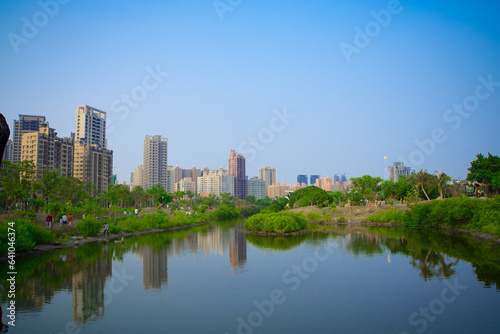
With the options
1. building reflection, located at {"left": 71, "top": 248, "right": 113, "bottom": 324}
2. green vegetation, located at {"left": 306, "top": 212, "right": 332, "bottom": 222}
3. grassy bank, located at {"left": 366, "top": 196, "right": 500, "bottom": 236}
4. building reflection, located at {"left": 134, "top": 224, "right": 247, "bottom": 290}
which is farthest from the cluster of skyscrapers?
grassy bank, located at {"left": 366, "top": 196, "right": 500, "bottom": 236}

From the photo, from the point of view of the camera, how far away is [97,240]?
3284 centimetres

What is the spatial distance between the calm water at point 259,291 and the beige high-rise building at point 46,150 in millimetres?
73408

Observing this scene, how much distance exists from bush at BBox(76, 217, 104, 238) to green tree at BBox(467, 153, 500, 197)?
52.8m

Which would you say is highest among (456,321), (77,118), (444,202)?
(77,118)

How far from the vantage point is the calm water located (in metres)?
12.8

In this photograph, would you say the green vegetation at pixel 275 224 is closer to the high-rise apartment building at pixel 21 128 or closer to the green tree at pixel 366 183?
the green tree at pixel 366 183

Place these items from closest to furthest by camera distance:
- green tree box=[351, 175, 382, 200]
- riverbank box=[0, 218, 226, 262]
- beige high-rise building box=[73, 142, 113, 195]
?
riverbank box=[0, 218, 226, 262] < green tree box=[351, 175, 382, 200] < beige high-rise building box=[73, 142, 113, 195]

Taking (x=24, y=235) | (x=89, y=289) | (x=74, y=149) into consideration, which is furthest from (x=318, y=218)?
(x=74, y=149)

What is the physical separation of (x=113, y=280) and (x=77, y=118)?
12638cm

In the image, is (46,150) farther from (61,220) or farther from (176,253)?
(176,253)

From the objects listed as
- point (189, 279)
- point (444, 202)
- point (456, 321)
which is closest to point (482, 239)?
point (444, 202)

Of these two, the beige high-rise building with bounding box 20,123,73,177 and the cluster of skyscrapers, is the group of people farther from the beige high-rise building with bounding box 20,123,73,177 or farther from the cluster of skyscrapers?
the beige high-rise building with bounding box 20,123,73,177

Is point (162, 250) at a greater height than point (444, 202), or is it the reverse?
point (444, 202)

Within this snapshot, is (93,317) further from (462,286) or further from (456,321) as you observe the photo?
(462,286)
